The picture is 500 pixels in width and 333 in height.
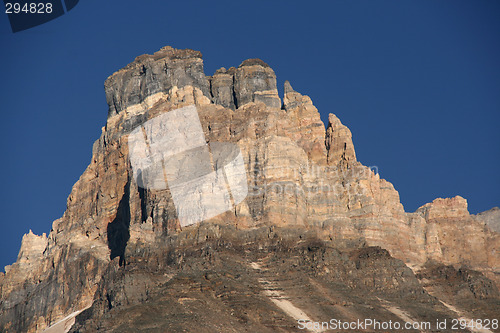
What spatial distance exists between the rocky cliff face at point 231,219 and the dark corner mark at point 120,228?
12.5 inches

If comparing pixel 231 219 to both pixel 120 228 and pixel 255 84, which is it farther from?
pixel 255 84

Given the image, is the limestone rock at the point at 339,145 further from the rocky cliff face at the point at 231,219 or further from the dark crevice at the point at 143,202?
the dark crevice at the point at 143,202

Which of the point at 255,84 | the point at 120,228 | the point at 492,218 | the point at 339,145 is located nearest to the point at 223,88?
the point at 255,84

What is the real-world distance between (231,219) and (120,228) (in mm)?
20857

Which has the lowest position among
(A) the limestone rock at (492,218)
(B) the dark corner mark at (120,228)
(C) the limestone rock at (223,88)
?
(B) the dark corner mark at (120,228)

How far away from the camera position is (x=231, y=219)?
160 meters

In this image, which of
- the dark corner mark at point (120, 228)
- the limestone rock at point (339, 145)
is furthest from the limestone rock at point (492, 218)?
the dark corner mark at point (120, 228)

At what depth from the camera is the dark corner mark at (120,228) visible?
165 meters

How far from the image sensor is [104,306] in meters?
143

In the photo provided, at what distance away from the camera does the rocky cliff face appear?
495ft

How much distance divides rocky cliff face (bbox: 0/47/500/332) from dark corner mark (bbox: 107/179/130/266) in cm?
32

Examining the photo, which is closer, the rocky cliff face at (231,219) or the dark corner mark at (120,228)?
the rocky cliff face at (231,219)

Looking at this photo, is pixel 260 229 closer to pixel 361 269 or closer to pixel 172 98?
pixel 361 269

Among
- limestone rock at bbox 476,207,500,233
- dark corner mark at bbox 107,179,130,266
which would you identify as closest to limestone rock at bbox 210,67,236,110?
dark corner mark at bbox 107,179,130,266
